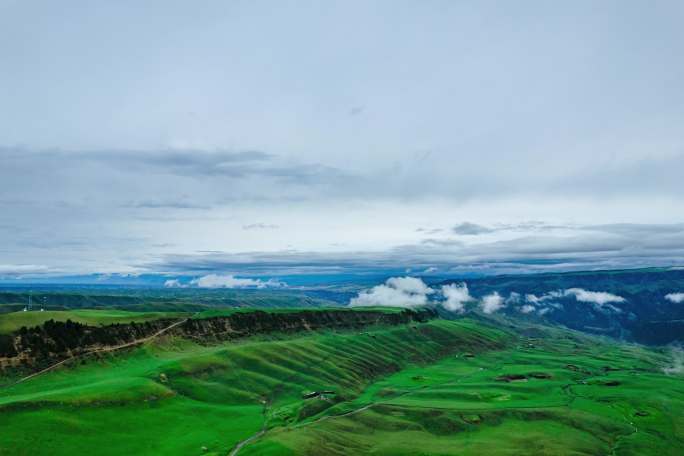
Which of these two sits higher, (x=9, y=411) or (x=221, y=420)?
(x=9, y=411)

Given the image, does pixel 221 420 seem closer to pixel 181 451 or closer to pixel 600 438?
pixel 181 451

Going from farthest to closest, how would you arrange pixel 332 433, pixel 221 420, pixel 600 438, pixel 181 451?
1. pixel 600 438
2. pixel 221 420
3. pixel 332 433
4. pixel 181 451

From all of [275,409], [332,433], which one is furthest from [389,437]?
[275,409]

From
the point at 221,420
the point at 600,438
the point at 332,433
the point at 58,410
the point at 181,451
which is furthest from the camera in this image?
the point at 600,438

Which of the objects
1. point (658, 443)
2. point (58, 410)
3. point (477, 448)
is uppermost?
point (58, 410)

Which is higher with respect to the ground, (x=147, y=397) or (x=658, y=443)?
(x=147, y=397)

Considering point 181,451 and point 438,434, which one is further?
point 438,434

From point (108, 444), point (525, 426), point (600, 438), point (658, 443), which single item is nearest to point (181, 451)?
point (108, 444)

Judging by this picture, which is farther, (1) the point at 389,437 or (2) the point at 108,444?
(1) the point at 389,437

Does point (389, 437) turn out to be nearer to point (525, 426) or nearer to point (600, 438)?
point (525, 426)
